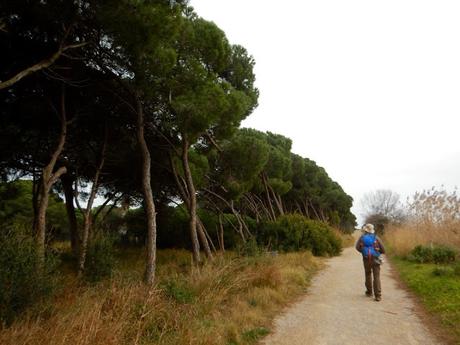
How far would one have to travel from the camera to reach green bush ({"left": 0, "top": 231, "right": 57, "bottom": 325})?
4.01 m

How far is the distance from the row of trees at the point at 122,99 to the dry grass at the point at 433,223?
7259 mm

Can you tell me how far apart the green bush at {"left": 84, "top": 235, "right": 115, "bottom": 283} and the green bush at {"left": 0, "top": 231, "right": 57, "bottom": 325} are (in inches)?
159

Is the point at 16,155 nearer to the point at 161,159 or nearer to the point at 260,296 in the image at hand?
the point at 161,159

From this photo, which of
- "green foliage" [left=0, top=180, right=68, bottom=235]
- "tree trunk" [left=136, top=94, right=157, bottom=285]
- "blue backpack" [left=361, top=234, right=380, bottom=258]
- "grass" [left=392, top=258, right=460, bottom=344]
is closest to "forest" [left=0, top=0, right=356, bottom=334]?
"tree trunk" [left=136, top=94, right=157, bottom=285]

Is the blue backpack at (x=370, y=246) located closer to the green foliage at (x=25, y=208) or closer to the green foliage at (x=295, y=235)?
the green foliage at (x=295, y=235)

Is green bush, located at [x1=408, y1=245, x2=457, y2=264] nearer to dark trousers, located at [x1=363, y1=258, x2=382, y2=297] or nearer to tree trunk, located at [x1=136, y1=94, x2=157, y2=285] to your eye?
dark trousers, located at [x1=363, y1=258, x2=382, y2=297]

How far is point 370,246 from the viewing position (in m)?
8.54

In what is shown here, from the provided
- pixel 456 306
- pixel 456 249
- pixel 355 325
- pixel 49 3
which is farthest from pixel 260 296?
pixel 456 249

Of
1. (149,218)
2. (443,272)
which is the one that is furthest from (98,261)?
(443,272)

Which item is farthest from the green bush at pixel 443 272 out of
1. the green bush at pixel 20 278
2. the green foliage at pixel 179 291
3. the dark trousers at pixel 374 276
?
the green bush at pixel 20 278

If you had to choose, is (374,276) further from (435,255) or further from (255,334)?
(435,255)

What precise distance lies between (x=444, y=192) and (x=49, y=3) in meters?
14.9

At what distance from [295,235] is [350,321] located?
12455 mm

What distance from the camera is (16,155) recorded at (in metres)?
12.1
